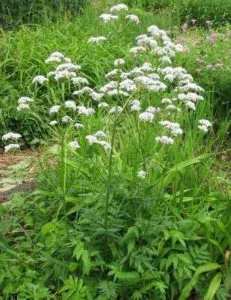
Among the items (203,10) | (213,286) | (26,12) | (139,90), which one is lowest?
(203,10)

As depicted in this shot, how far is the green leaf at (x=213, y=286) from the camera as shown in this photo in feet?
10.8

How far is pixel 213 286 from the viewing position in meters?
3.38

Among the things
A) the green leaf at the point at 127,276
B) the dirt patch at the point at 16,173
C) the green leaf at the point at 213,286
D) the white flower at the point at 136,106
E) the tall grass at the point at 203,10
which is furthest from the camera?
the tall grass at the point at 203,10

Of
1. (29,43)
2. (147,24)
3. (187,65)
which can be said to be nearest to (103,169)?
(187,65)

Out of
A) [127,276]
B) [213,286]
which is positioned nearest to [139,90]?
[127,276]

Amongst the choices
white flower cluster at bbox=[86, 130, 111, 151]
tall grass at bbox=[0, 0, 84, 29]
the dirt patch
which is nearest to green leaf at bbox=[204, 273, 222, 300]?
white flower cluster at bbox=[86, 130, 111, 151]

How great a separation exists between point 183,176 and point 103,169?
0.57 metres

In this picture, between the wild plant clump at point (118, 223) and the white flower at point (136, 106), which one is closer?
the wild plant clump at point (118, 223)

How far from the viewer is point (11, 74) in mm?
6277

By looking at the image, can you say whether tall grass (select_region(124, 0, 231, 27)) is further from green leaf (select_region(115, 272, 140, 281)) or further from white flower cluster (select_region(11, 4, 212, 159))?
green leaf (select_region(115, 272, 140, 281))

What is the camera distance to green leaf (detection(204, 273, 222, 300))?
3.30 m

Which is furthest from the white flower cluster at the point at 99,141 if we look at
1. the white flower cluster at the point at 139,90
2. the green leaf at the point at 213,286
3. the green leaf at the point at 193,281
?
the green leaf at the point at 213,286

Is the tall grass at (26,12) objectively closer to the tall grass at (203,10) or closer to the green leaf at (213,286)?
the tall grass at (203,10)

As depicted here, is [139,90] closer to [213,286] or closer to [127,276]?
[127,276]
